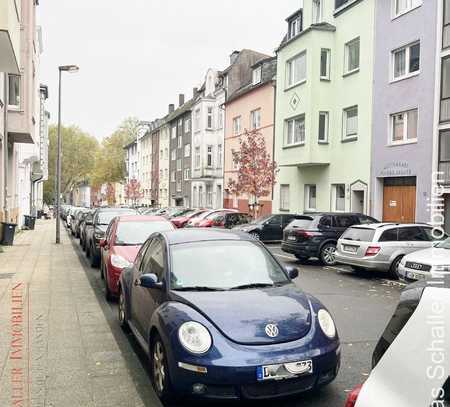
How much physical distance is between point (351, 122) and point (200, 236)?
19.1m

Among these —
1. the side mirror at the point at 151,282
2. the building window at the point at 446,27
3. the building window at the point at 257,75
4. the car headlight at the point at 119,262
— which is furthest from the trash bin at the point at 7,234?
the building window at the point at 257,75

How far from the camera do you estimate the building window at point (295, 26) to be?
28.7 m

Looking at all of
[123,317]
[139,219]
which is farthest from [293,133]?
[123,317]

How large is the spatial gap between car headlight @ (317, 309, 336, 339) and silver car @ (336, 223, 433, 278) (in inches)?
316

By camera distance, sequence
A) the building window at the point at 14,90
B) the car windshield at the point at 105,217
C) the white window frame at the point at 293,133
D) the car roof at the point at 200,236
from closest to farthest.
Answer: the car roof at the point at 200,236 → the car windshield at the point at 105,217 → the building window at the point at 14,90 → the white window frame at the point at 293,133

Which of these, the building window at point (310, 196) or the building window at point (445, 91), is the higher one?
the building window at point (445, 91)

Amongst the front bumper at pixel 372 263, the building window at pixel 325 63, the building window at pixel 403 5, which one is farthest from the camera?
the building window at pixel 325 63

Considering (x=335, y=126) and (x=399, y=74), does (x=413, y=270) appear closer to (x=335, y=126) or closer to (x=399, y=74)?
(x=399, y=74)

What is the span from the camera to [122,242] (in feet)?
32.3

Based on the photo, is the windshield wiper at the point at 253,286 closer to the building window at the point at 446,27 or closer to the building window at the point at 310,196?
the building window at the point at 446,27

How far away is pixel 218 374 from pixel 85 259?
12.6 m

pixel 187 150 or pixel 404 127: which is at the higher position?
pixel 187 150

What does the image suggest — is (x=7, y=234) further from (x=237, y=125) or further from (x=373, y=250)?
(x=237, y=125)

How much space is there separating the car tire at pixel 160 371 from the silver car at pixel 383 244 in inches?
337
